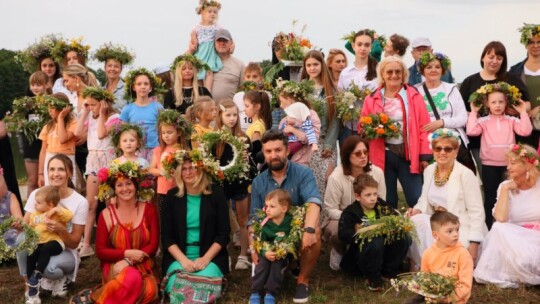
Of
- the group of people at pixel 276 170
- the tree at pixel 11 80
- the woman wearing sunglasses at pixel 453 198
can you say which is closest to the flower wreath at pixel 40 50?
the group of people at pixel 276 170

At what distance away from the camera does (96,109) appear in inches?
352

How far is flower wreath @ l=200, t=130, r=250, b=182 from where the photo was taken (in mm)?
7969

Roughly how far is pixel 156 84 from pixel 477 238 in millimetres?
4520

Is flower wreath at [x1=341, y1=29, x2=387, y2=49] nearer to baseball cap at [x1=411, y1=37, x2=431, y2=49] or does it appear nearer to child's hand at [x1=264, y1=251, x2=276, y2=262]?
baseball cap at [x1=411, y1=37, x2=431, y2=49]

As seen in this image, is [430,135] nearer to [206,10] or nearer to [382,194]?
[382,194]

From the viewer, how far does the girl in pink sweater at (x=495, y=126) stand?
8.52 metres

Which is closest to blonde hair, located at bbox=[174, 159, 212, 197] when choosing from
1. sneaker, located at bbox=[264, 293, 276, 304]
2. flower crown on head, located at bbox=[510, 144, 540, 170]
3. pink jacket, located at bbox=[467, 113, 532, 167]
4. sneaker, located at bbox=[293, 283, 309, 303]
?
sneaker, located at bbox=[264, 293, 276, 304]

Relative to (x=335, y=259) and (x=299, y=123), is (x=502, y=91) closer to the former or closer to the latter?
(x=299, y=123)

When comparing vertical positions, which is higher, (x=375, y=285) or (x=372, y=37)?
(x=372, y=37)

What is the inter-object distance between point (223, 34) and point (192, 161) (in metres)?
3.44

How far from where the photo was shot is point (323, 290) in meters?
7.50

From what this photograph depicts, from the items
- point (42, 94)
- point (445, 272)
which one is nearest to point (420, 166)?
point (445, 272)

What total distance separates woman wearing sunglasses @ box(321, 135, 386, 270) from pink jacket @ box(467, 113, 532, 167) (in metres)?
1.48

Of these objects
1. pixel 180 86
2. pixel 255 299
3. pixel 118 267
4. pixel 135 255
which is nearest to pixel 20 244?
pixel 118 267
